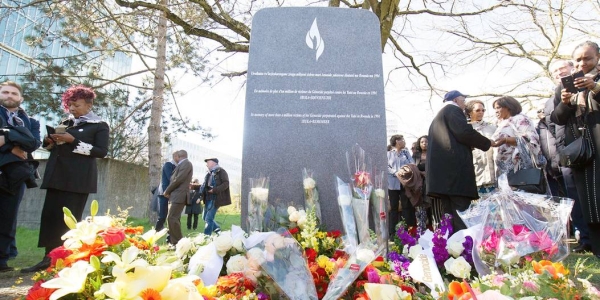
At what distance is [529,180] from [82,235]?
3.73 meters

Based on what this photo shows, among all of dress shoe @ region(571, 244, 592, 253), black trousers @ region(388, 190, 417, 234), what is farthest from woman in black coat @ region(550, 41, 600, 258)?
black trousers @ region(388, 190, 417, 234)

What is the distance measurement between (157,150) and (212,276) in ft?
28.9

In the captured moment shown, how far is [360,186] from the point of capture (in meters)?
2.71

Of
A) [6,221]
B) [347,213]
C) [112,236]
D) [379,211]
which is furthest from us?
[6,221]

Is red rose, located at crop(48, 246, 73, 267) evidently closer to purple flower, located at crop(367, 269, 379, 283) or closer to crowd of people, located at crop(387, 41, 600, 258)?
purple flower, located at crop(367, 269, 379, 283)

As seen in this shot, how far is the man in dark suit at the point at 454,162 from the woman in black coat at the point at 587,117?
0.68 meters

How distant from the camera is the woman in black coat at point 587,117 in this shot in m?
3.36

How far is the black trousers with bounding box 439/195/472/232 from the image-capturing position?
3664 mm

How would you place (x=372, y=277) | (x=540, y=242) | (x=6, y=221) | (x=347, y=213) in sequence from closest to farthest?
(x=372, y=277) → (x=540, y=242) → (x=347, y=213) → (x=6, y=221)

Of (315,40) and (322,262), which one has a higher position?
(315,40)

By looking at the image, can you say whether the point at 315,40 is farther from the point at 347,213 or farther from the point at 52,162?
the point at 52,162

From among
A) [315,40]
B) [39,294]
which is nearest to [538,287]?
[39,294]

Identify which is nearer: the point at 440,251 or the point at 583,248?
the point at 440,251

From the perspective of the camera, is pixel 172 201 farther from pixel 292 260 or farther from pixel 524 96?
pixel 524 96
